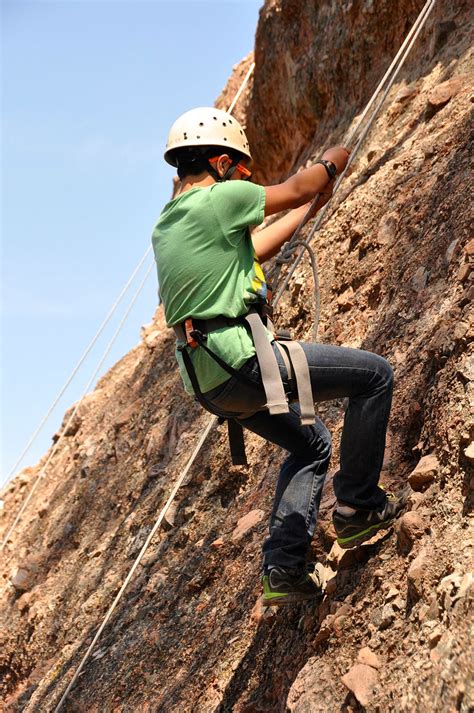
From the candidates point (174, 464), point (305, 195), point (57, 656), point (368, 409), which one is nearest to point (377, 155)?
point (174, 464)

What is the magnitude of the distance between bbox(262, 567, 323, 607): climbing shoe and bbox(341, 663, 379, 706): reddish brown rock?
69cm

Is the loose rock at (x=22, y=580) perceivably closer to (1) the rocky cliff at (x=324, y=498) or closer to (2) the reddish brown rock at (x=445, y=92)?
(1) the rocky cliff at (x=324, y=498)

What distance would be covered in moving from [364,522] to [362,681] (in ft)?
2.83

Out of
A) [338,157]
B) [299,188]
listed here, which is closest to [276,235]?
[299,188]

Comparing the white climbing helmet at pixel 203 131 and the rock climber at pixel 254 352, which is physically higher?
the white climbing helmet at pixel 203 131

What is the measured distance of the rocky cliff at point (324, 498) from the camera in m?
4.05

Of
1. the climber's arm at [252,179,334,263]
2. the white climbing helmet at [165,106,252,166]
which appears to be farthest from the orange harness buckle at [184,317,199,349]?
the white climbing helmet at [165,106,252,166]

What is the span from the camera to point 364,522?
4.46 m

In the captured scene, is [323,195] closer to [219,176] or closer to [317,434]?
[219,176]

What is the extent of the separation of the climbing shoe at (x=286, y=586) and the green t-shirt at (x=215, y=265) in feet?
3.32

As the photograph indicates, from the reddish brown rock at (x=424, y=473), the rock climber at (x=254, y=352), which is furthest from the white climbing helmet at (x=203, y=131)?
the reddish brown rock at (x=424, y=473)

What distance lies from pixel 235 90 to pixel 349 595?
12.9 metres

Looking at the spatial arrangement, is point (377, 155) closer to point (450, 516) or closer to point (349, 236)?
point (349, 236)

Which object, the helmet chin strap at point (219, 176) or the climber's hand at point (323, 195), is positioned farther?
the climber's hand at point (323, 195)
